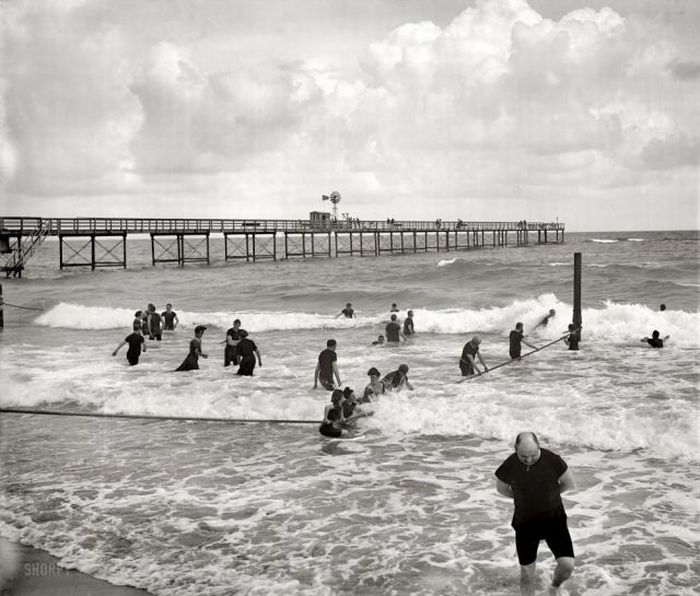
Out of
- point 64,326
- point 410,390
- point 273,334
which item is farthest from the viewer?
point 64,326

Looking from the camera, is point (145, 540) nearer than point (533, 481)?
No

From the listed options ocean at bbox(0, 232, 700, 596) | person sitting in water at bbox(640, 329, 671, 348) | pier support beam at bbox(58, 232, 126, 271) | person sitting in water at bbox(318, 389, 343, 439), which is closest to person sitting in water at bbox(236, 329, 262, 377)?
ocean at bbox(0, 232, 700, 596)

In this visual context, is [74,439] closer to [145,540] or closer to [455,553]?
[145,540]

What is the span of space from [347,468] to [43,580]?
4.11m

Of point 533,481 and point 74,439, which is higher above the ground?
point 533,481

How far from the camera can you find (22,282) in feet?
147

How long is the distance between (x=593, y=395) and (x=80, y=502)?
31.2 feet

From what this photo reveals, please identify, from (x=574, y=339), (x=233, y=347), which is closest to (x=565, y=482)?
(x=233, y=347)

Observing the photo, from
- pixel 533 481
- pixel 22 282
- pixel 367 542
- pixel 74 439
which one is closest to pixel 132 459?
pixel 74 439

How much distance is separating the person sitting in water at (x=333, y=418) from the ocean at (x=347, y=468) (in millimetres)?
170

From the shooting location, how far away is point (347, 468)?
9266mm

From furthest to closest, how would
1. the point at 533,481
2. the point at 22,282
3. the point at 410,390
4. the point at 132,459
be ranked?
1. the point at 22,282
2. the point at 410,390
3. the point at 132,459
4. the point at 533,481

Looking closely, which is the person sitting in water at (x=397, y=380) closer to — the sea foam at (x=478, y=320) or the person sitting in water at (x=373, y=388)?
the person sitting in water at (x=373, y=388)

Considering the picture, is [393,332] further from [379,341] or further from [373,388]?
[373,388]
